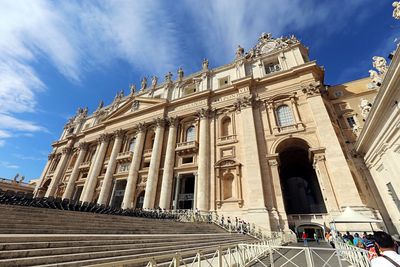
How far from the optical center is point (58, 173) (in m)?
32.3

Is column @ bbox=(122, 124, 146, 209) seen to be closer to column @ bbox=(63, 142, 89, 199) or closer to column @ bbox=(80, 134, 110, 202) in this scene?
column @ bbox=(80, 134, 110, 202)

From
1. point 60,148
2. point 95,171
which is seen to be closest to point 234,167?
point 95,171

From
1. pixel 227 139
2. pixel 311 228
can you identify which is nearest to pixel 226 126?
pixel 227 139

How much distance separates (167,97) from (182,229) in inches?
807

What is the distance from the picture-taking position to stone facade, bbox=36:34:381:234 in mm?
15883

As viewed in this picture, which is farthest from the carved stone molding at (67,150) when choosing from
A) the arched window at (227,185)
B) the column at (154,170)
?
the arched window at (227,185)

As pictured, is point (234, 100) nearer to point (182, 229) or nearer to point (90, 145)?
point (182, 229)

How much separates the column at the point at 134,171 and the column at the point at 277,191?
590 inches

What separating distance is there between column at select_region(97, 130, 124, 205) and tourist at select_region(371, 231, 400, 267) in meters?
25.7

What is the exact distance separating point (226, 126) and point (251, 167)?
6.71m

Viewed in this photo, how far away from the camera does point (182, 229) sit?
11695 mm

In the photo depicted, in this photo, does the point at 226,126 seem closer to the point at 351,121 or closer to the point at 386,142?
the point at 351,121

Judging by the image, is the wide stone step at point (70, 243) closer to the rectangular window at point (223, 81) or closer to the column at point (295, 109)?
the column at point (295, 109)

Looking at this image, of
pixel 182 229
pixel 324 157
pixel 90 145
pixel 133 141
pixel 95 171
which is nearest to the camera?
pixel 182 229
